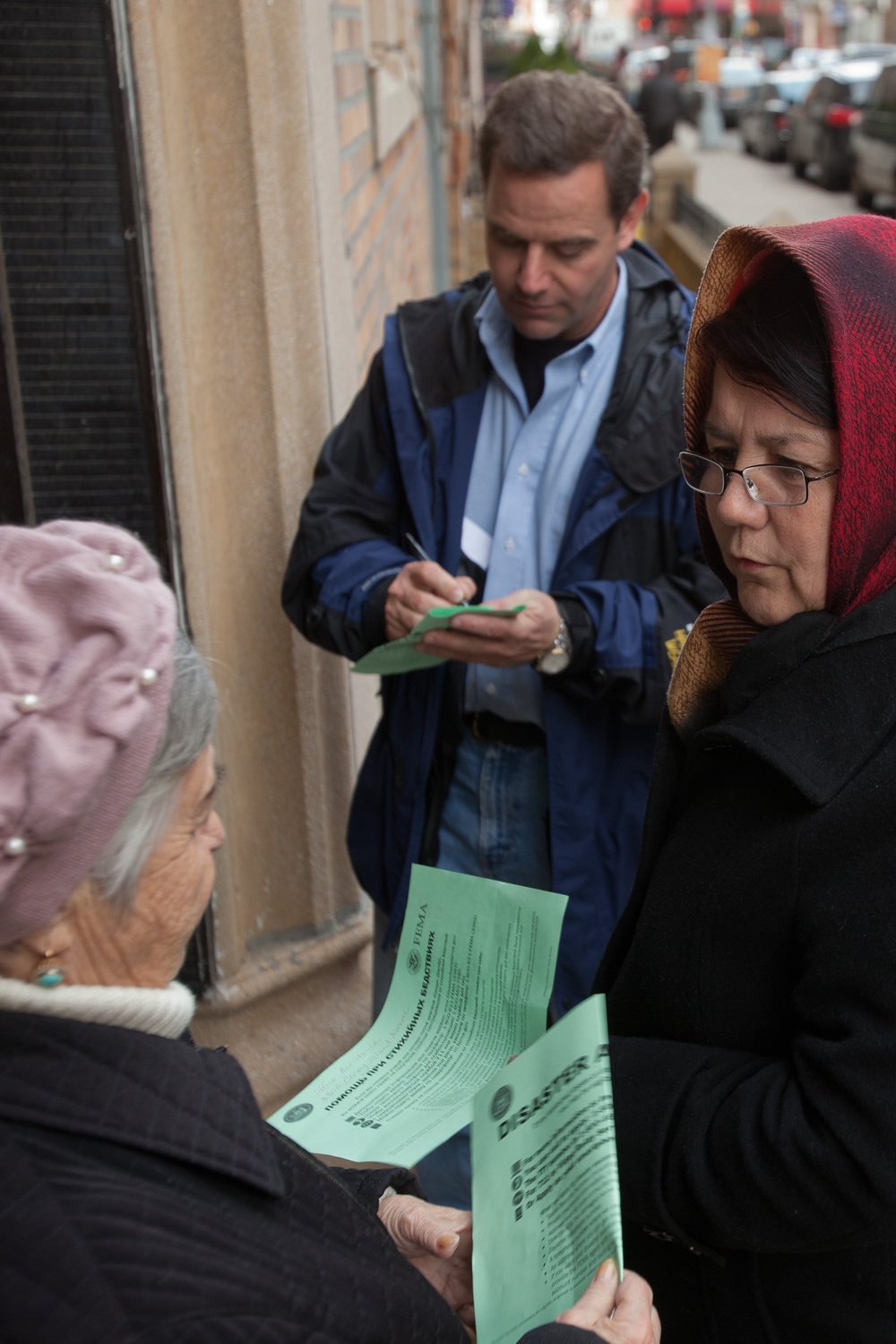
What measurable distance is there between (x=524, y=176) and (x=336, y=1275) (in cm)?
191

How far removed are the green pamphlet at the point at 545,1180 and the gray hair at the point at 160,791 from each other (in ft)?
1.42

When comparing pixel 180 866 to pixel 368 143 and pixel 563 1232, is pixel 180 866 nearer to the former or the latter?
pixel 563 1232

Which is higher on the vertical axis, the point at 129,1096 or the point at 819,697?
the point at 819,697

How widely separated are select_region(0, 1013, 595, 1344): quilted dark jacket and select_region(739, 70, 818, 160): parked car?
28.4 m

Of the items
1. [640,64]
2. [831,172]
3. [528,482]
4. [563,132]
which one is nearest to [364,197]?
[563,132]

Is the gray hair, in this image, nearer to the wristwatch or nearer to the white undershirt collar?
the white undershirt collar

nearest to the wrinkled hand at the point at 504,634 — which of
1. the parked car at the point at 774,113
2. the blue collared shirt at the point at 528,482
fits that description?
the blue collared shirt at the point at 528,482

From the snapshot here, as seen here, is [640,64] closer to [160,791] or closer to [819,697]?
[819,697]

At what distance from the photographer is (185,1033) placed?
4.44 feet

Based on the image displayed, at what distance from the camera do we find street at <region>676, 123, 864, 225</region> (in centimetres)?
1933

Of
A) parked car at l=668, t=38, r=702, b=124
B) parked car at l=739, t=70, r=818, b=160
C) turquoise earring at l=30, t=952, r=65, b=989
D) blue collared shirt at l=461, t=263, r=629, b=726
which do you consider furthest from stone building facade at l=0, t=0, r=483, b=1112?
parked car at l=668, t=38, r=702, b=124

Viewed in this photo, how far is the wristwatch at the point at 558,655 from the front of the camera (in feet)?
6.83

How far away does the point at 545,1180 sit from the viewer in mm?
1186

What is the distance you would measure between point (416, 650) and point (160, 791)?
0.95m
